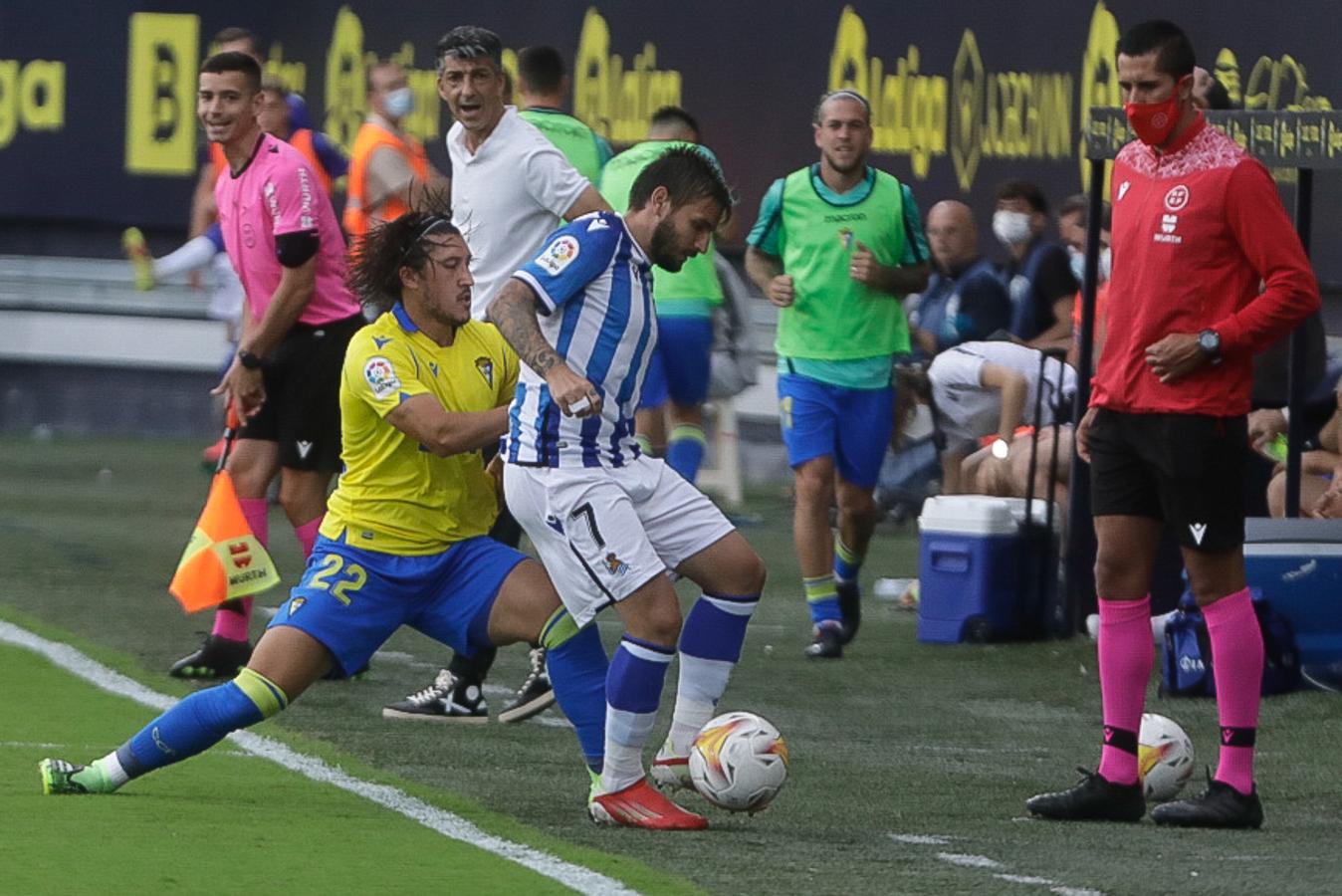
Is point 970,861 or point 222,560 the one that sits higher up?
point 222,560

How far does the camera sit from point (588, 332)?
6.77 meters

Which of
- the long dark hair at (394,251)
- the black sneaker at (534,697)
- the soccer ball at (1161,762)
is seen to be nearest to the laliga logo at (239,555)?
the black sneaker at (534,697)

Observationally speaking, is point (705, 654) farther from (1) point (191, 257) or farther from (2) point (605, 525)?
(1) point (191, 257)

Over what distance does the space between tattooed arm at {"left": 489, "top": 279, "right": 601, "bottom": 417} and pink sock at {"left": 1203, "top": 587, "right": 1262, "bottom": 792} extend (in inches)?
69.4

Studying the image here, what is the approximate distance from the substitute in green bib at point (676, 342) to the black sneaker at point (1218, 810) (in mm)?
4699

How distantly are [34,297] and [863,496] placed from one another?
11.0m

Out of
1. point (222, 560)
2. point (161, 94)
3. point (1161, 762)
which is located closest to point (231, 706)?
point (1161, 762)

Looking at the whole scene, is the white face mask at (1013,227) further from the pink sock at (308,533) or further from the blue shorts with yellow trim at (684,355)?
the pink sock at (308,533)

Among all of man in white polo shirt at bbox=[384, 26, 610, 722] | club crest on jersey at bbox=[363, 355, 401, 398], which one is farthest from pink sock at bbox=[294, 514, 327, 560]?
club crest on jersey at bbox=[363, 355, 401, 398]

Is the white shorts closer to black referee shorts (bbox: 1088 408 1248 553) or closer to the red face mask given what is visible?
black referee shorts (bbox: 1088 408 1248 553)

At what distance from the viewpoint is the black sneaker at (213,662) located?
372 inches

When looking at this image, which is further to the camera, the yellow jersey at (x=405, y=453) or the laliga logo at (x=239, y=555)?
the laliga logo at (x=239, y=555)

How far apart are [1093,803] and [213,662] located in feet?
11.5

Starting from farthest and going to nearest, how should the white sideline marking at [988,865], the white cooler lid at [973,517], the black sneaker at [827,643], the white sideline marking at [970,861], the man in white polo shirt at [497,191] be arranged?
the white cooler lid at [973,517] → the black sneaker at [827,643] → the man in white polo shirt at [497,191] → the white sideline marking at [970,861] → the white sideline marking at [988,865]
